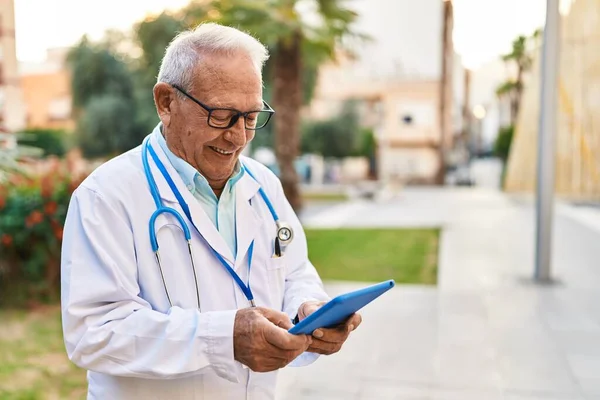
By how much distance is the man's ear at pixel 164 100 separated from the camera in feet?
4.94

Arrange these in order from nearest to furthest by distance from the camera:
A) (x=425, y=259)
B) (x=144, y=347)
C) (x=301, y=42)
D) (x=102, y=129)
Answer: (x=144, y=347)
(x=425, y=259)
(x=301, y=42)
(x=102, y=129)

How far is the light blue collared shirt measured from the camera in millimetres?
1547

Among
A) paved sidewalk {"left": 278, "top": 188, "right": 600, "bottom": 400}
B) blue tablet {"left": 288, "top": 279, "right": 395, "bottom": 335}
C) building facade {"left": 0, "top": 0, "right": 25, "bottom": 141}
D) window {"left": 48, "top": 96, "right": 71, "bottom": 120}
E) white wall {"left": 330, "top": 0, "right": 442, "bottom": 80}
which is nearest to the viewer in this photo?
blue tablet {"left": 288, "top": 279, "right": 395, "bottom": 335}

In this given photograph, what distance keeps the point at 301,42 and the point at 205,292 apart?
1057 centimetres

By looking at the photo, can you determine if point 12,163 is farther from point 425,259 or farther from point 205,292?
point 425,259

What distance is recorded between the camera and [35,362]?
4359 mm

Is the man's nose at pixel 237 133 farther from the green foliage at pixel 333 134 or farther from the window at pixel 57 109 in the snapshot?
the window at pixel 57 109

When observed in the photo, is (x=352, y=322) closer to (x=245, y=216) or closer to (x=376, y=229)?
(x=245, y=216)

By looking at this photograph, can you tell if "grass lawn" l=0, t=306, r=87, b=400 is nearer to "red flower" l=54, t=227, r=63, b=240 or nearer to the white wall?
"red flower" l=54, t=227, r=63, b=240

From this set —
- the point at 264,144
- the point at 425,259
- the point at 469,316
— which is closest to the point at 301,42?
the point at 425,259

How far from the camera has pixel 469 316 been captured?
5371 millimetres

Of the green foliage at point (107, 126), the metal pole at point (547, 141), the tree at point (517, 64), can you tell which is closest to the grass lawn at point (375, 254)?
the metal pole at point (547, 141)

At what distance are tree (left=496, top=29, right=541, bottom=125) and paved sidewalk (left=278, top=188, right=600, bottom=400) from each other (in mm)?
21751

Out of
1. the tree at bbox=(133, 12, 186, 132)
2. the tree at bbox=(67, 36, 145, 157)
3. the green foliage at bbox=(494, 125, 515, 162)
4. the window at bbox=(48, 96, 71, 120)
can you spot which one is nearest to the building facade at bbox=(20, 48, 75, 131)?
the window at bbox=(48, 96, 71, 120)
